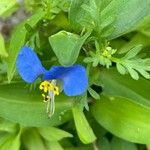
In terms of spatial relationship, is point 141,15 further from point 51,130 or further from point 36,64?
point 51,130

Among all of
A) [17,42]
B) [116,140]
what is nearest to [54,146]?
[116,140]

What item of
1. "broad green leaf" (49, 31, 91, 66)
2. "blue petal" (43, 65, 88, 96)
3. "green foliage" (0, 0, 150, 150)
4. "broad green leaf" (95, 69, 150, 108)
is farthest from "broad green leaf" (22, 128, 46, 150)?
"broad green leaf" (49, 31, 91, 66)

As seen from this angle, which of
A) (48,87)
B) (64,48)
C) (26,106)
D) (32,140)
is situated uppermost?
(64,48)

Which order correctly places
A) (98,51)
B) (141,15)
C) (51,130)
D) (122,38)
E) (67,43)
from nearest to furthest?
(67,43)
(98,51)
(141,15)
(51,130)
(122,38)

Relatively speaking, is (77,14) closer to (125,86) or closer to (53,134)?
(125,86)

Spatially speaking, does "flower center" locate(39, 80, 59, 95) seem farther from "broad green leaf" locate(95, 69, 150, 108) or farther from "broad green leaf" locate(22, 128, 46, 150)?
"broad green leaf" locate(22, 128, 46, 150)

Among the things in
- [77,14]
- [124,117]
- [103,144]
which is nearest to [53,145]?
[103,144]
